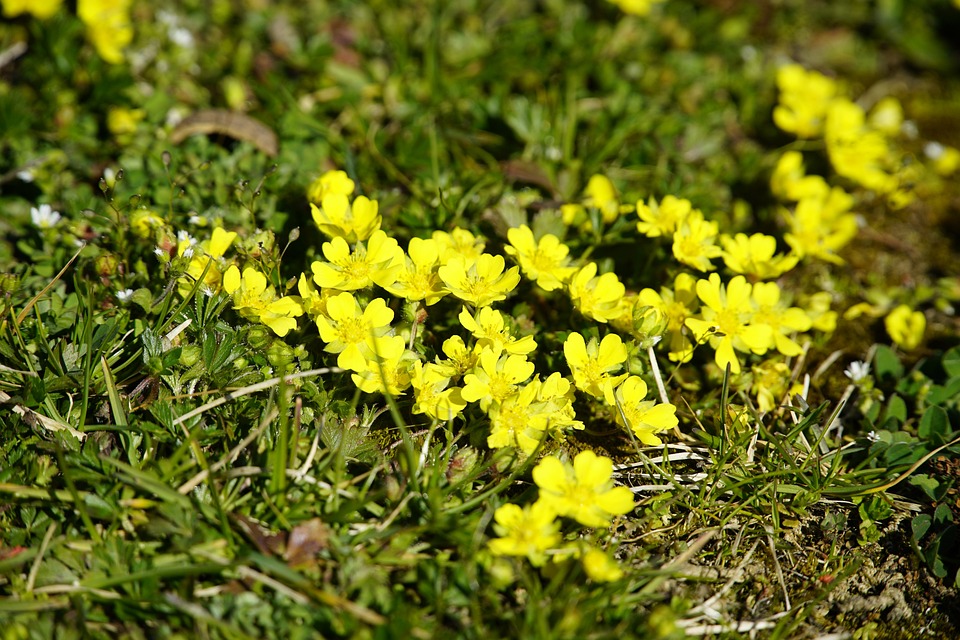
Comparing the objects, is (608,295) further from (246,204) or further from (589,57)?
(589,57)

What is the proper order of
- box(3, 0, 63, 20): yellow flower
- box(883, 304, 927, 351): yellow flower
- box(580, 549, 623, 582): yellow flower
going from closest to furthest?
box(580, 549, 623, 582): yellow flower → box(883, 304, 927, 351): yellow flower → box(3, 0, 63, 20): yellow flower

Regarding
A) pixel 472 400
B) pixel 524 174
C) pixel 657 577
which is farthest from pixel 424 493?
pixel 524 174

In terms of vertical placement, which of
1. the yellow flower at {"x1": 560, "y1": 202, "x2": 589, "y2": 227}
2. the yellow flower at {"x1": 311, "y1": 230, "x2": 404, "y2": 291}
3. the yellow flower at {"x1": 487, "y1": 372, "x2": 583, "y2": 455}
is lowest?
the yellow flower at {"x1": 487, "y1": 372, "x2": 583, "y2": 455}

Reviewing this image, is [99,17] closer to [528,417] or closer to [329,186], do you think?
[329,186]

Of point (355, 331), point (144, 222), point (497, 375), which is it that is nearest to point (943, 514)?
point (497, 375)

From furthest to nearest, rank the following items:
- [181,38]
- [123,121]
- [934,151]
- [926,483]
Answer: [934,151]
[181,38]
[123,121]
[926,483]

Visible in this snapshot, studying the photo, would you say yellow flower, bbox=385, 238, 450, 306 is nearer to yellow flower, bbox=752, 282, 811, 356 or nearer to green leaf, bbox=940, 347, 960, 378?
yellow flower, bbox=752, 282, 811, 356

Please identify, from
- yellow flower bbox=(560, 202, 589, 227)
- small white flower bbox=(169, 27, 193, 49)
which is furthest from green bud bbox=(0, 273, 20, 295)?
yellow flower bbox=(560, 202, 589, 227)

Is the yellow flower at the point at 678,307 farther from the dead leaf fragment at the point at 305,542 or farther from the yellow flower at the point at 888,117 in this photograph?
the yellow flower at the point at 888,117
